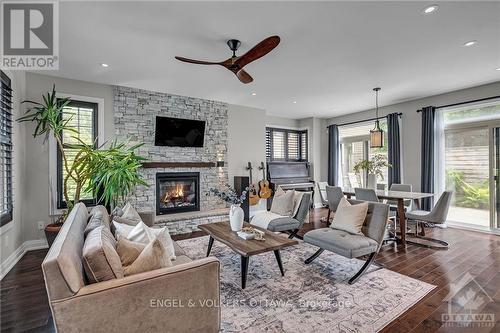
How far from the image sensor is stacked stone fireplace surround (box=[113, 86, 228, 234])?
15.5 feet

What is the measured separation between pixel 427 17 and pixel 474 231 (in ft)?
14.7

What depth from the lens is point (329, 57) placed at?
3430 mm

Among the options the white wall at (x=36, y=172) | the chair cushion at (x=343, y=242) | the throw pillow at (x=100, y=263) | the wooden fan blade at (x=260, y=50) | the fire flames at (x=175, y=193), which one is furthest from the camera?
the fire flames at (x=175, y=193)

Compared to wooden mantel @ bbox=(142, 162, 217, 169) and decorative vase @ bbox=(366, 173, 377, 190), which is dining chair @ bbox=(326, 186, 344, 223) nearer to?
decorative vase @ bbox=(366, 173, 377, 190)

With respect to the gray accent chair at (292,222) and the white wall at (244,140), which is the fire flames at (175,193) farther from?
the gray accent chair at (292,222)

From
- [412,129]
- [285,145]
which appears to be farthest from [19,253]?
[412,129]

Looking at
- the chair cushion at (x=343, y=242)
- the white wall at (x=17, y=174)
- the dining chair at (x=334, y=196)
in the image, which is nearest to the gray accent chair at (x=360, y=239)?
the chair cushion at (x=343, y=242)

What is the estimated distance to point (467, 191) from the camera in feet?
16.6

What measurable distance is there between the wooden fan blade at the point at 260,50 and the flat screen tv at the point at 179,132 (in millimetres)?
2759

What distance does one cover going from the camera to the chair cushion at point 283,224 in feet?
12.4

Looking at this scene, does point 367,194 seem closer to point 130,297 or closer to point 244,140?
point 244,140

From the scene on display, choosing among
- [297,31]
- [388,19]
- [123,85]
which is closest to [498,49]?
[388,19]

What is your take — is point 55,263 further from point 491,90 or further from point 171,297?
point 491,90

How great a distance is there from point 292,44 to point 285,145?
4.84 metres
